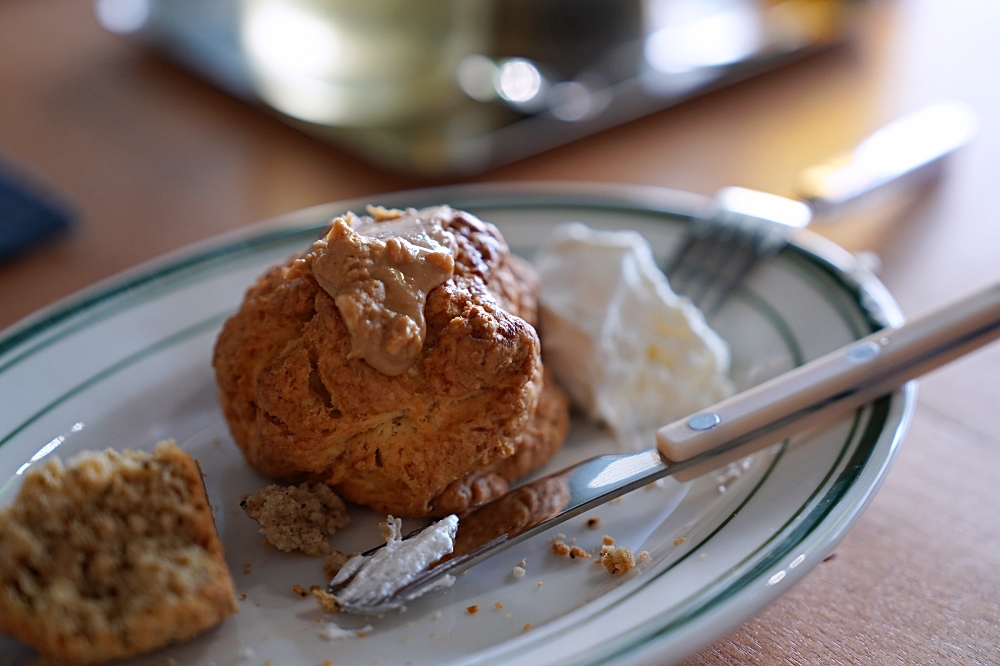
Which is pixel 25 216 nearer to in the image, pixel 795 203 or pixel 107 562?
pixel 107 562

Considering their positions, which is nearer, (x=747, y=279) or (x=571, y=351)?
(x=571, y=351)

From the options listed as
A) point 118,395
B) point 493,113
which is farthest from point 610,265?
point 493,113

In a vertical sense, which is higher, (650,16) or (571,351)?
(650,16)

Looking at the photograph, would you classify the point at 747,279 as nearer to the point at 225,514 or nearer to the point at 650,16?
the point at 225,514

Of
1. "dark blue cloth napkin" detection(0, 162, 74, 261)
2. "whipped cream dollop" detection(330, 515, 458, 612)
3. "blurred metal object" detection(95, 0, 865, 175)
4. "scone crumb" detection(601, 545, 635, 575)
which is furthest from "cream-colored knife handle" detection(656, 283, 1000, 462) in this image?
"dark blue cloth napkin" detection(0, 162, 74, 261)

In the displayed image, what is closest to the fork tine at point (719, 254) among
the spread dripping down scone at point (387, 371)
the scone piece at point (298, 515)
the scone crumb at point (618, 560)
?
the spread dripping down scone at point (387, 371)

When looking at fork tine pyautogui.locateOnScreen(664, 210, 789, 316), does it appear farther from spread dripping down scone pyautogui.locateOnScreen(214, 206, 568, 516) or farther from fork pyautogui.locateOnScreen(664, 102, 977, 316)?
spread dripping down scone pyautogui.locateOnScreen(214, 206, 568, 516)
